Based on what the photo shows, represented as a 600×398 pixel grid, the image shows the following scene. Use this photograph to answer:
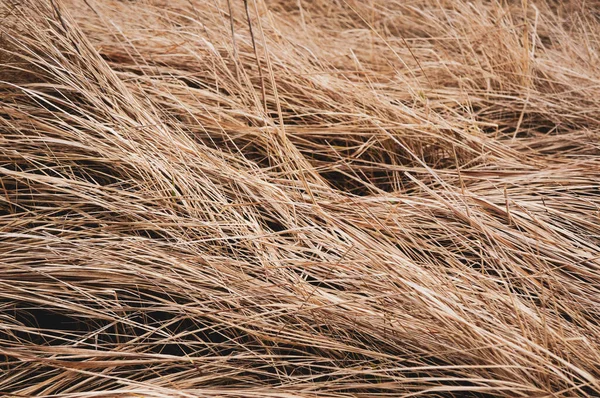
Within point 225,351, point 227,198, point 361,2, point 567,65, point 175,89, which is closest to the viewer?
point 225,351

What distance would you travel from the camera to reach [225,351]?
1.24 meters

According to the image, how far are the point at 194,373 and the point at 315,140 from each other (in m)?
0.79

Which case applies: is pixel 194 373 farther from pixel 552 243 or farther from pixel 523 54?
pixel 523 54

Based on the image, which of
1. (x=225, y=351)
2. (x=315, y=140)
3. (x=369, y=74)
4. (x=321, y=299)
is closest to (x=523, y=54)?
(x=369, y=74)

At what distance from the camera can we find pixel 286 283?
1130 mm

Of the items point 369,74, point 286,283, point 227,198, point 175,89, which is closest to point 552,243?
point 286,283

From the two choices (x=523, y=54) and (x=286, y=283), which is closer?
(x=286, y=283)

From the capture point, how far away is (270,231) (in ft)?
4.38

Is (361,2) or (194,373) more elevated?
(361,2)

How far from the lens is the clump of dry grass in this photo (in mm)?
1076

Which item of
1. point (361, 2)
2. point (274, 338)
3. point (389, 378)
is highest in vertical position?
point (361, 2)

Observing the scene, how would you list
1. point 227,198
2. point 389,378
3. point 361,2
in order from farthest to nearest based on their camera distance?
1. point 361,2
2. point 227,198
3. point 389,378

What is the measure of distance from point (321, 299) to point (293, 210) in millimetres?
233

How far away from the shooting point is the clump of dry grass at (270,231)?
108cm
